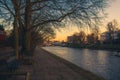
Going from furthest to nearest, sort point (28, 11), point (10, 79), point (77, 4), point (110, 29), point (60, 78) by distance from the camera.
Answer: point (110, 29), point (28, 11), point (77, 4), point (60, 78), point (10, 79)

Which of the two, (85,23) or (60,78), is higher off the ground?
(85,23)

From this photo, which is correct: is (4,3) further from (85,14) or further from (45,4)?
(85,14)

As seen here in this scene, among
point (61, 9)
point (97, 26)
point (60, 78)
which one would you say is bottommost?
point (60, 78)

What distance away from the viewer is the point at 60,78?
45.9 ft

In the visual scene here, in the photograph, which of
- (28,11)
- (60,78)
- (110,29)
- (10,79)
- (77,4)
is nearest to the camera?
(10,79)

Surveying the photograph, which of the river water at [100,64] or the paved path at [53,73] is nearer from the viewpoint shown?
the paved path at [53,73]

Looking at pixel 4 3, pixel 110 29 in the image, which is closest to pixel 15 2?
pixel 4 3

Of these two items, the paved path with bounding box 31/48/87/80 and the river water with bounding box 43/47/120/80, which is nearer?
the paved path with bounding box 31/48/87/80

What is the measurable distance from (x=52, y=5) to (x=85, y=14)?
2741mm

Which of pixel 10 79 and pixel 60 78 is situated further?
pixel 60 78

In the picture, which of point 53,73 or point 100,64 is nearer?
point 53,73

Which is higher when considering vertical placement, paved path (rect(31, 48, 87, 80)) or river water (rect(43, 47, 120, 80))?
paved path (rect(31, 48, 87, 80))

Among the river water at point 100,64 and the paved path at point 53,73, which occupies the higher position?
the paved path at point 53,73

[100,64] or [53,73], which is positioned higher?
[53,73]
